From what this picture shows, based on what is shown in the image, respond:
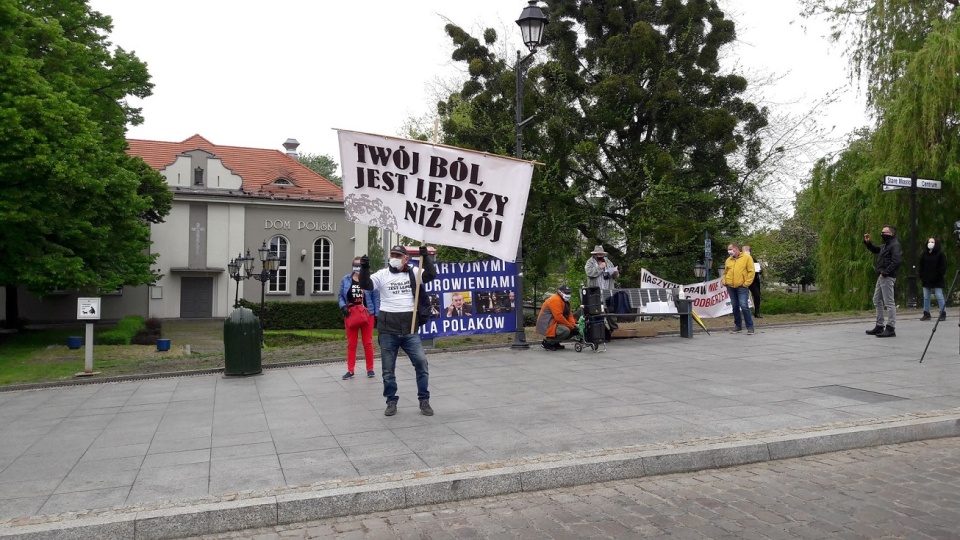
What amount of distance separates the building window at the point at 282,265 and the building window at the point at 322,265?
153 centimetres

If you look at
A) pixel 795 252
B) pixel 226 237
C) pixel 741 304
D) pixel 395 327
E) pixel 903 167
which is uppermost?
pixel 903 167

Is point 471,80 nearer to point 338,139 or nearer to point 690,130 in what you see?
point 690,130

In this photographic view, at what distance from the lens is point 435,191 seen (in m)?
10.7

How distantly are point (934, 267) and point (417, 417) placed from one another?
523 inches

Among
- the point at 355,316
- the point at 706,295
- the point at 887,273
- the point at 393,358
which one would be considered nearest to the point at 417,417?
the point at 393,358

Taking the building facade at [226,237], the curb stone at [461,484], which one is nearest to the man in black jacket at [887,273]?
the curb stone at [461,484]

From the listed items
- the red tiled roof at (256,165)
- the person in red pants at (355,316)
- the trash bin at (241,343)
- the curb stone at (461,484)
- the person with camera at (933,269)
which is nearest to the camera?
the curb stone at (461,484)

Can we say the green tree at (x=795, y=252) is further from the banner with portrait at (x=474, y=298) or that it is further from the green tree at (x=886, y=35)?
the banner with portrait at (x=474, y=298)

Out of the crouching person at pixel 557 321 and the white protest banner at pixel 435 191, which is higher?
the white protest banner at pixel 435 191

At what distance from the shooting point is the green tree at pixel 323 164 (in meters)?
92.6

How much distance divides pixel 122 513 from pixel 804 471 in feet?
17.1

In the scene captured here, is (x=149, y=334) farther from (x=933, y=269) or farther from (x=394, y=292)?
(x=933, y=269)

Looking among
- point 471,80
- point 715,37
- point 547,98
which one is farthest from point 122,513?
point 715,37

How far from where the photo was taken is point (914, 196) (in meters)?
19.5
